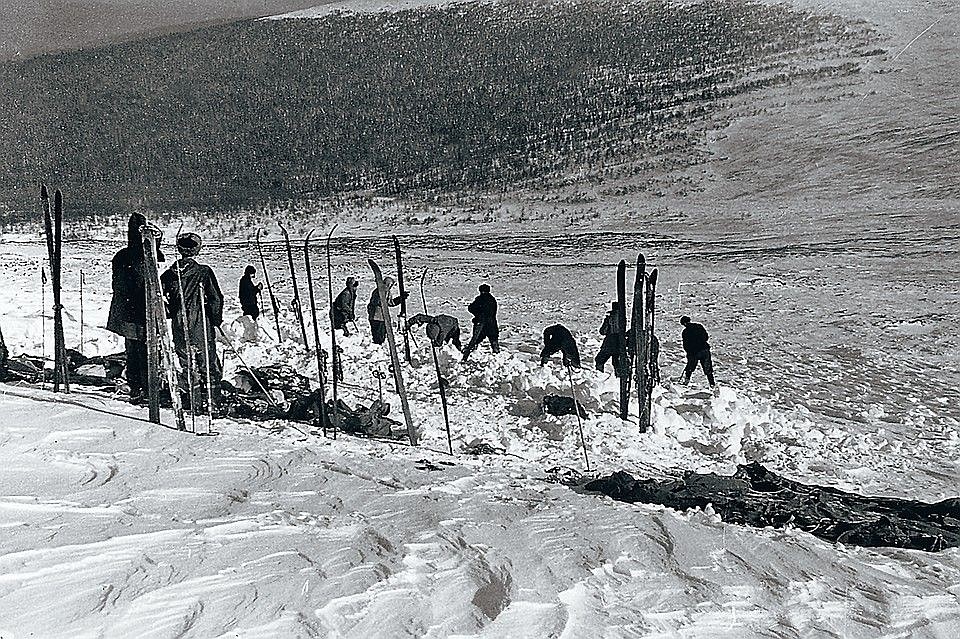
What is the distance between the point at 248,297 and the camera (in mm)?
6348

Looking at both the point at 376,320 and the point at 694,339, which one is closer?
the point at 694,339

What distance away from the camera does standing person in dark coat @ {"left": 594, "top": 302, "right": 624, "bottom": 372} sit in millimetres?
5156

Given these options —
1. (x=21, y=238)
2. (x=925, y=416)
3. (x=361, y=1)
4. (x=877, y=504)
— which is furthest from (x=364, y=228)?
(x=877, y=504)

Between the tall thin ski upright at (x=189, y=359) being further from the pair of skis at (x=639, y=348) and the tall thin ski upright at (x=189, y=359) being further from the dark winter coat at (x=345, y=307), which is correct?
the pair of skis at (x=639, y=348)

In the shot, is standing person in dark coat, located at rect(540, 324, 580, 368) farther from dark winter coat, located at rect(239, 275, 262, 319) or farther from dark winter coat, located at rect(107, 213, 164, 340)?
dark winter coat, located at rect(107, 213, 164, 340)

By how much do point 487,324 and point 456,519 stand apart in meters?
3.69

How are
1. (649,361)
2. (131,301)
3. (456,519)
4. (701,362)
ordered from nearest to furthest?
(456,519), (131,301), (649,361), (701,362)

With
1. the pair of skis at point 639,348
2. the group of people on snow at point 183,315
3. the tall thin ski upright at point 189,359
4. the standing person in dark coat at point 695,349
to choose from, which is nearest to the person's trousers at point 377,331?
the group of people on snow at point 183,315

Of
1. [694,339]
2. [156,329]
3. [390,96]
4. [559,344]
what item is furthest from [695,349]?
[390,96]

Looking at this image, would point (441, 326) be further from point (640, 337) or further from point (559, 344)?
point (640, 337)

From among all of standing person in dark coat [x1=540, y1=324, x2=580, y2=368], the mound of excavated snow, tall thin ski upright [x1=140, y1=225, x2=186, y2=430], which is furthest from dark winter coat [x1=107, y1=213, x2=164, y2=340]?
the mound of excavated snow

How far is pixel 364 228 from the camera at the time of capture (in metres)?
8.23

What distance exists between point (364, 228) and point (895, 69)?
28.2 feet

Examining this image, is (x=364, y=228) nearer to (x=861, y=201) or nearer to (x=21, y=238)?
(x=21, y=238)
